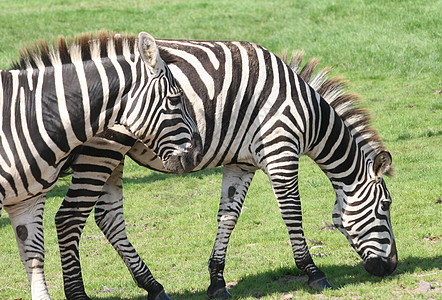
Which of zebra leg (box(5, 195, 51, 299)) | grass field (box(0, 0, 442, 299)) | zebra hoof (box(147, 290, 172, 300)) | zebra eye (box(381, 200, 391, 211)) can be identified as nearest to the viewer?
zebra leg (box(5, 195, 51, 299))

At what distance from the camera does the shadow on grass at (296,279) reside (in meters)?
7.38

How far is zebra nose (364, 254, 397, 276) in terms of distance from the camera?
24.4 feet

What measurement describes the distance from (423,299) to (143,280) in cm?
326

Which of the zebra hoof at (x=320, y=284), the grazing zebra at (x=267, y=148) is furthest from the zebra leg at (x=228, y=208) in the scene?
the zebra hoof at (x=320, y=284)

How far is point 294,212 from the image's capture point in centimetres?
727

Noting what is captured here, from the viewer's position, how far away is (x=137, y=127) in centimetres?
598

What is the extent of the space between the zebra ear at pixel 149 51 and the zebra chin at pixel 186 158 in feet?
2.75

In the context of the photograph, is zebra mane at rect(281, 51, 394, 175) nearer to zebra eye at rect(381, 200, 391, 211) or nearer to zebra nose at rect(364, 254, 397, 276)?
zebra eye at rect(381, 200, 391, 211)

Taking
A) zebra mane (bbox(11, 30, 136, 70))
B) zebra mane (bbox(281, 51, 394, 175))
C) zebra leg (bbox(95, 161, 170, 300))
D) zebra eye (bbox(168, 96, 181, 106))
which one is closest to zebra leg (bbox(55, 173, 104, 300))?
zebra leg (bbox(95, 161, 170, 300))

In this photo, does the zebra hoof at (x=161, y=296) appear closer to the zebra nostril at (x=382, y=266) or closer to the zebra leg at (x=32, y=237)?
the zebra leg at (x=32, y=237)

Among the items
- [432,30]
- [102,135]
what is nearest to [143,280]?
[102,135]

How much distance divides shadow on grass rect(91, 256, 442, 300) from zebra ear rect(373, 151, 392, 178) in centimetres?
129

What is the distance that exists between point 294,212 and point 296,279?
1.10 m

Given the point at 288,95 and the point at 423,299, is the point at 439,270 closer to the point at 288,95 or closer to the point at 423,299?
the point at 423,299
